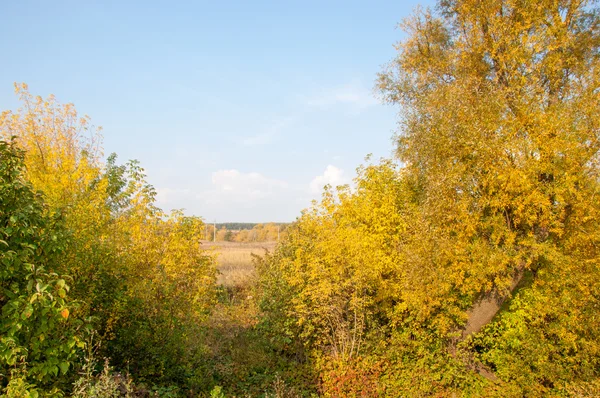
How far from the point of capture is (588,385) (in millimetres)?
8492

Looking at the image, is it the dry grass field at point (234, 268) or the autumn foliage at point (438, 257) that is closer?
the autumn foliage at point (438, 257)

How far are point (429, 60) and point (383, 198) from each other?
4862mm

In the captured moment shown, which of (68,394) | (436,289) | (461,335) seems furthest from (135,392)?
(461,335)

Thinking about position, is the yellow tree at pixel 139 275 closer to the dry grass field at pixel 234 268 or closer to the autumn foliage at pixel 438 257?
the autumn foliage at pixel 438 257

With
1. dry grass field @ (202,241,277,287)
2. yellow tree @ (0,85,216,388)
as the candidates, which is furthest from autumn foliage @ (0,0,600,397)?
dry grass field @ (202,241,277,287)

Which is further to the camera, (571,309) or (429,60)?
(429,60)

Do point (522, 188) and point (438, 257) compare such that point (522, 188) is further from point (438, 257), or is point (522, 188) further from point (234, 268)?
point (234, 268)

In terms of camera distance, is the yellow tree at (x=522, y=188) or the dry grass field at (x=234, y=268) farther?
the dry grass field at (x=234, y=268)

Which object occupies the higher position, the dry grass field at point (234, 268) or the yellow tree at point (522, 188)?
Answer: the yellow tree at point (522, 188)

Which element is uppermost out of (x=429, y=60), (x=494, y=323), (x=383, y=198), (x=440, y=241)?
(x=429, y=60)

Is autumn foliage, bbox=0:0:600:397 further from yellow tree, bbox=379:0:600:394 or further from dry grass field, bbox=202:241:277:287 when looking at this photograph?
dry grass field, bbox=202:241:277:287

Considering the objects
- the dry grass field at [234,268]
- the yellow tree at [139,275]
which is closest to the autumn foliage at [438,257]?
→ the yellow tree at [139,275]

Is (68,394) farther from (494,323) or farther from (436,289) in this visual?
(494,323)

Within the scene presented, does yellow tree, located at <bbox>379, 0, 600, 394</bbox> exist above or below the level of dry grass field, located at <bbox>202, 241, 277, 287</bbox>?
above
